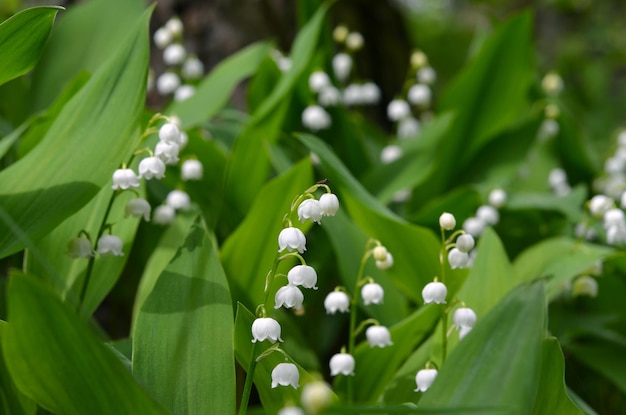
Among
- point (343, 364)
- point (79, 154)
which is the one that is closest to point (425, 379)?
point (343, 364)

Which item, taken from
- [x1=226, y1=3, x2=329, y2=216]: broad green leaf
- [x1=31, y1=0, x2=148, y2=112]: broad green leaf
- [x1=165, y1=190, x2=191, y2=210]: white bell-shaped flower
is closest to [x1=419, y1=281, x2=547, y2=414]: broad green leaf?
[x1=165, y1=190, x2=191, y2=210]: white bell-shaped flower

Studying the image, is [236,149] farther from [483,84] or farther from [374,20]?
[374,20]

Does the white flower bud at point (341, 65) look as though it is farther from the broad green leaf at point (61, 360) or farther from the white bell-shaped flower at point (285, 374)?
the broad green leaf at point (61, 360)

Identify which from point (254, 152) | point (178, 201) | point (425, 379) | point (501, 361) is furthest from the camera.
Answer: point (254, 152)

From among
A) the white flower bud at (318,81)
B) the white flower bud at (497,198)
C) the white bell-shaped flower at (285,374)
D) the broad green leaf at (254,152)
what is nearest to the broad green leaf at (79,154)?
the white bell-shaped flower at (285,374)

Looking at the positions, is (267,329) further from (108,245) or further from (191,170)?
(191,170)
